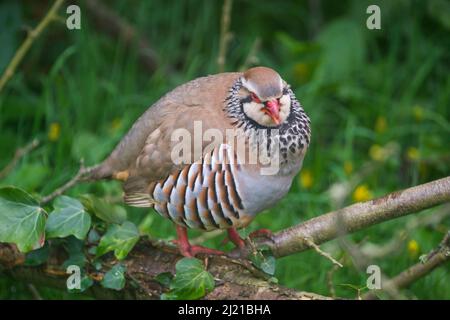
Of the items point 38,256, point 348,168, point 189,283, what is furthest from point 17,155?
point 348,168

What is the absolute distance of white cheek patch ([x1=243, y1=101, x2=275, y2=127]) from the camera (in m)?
3.52

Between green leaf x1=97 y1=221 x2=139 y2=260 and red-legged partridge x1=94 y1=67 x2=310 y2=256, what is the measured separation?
19cm

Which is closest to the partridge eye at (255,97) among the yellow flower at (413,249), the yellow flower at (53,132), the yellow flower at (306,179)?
the yellow flower at (413,249)

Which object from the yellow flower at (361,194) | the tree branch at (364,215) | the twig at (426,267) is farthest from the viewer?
the yellow flower at (361,194)

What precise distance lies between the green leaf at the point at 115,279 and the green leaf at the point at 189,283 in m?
0.22

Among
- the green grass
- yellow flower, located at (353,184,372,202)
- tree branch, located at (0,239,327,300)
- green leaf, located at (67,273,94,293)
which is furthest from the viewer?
the green grass

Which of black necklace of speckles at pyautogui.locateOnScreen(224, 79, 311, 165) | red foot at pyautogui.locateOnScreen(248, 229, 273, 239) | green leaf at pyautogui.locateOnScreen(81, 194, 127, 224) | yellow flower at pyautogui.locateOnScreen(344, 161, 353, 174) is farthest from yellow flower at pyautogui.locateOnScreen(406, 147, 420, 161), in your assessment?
green leaf at pyautogui.locateOnScreen(81, 194, 127, 224)

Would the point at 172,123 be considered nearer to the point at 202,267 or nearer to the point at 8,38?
the point at 202,267

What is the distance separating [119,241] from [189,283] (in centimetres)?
40

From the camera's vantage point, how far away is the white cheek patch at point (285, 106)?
349cm

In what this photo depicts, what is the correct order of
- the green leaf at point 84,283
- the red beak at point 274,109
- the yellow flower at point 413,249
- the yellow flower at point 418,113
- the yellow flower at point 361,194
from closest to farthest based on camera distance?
the red beak at point 274,109 → the green leaf at point 84,283 → the yellow flower at point 413,249 → the yellow flower at point 361,194 → the yellow flower at point 418,113

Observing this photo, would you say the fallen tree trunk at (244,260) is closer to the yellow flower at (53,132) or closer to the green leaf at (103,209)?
the green leaf at (103,209)

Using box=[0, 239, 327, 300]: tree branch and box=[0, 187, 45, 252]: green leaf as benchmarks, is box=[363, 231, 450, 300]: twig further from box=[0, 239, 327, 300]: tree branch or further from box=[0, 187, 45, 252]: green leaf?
box=[0, 187, 45, 252]: green leaf

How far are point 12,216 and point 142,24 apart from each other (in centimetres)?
307
